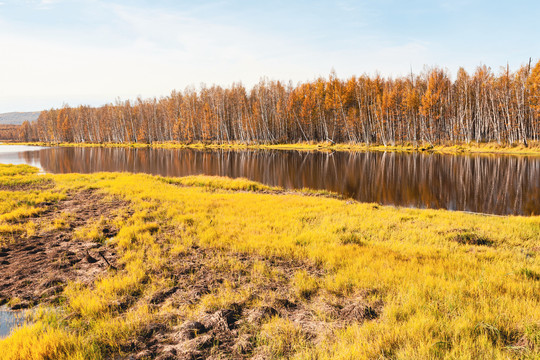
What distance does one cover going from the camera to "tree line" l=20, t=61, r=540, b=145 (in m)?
55.1

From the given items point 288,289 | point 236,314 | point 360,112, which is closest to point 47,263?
point 236,314

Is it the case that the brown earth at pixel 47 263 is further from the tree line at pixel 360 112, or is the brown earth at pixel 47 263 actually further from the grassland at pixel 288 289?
the tree line at pixel 360 112

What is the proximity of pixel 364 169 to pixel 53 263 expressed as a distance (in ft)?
102

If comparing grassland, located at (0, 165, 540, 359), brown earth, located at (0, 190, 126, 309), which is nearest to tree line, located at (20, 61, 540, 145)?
grassland, located at (0, 165, 540, 359)

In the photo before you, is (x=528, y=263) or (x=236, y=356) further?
(x=528, y=263)

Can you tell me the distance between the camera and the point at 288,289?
6293 mm

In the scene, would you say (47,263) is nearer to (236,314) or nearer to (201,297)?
(201,297)

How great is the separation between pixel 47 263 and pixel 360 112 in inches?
2611

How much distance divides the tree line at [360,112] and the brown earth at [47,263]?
62076mm

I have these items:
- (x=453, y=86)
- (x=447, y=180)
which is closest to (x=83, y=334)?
(x=447, y=180)

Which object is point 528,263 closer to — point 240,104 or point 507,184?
point 507,184

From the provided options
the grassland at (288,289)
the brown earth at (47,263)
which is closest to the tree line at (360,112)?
the grassland at (288,289)

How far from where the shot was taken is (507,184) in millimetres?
22531

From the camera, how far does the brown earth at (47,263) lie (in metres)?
6.58
